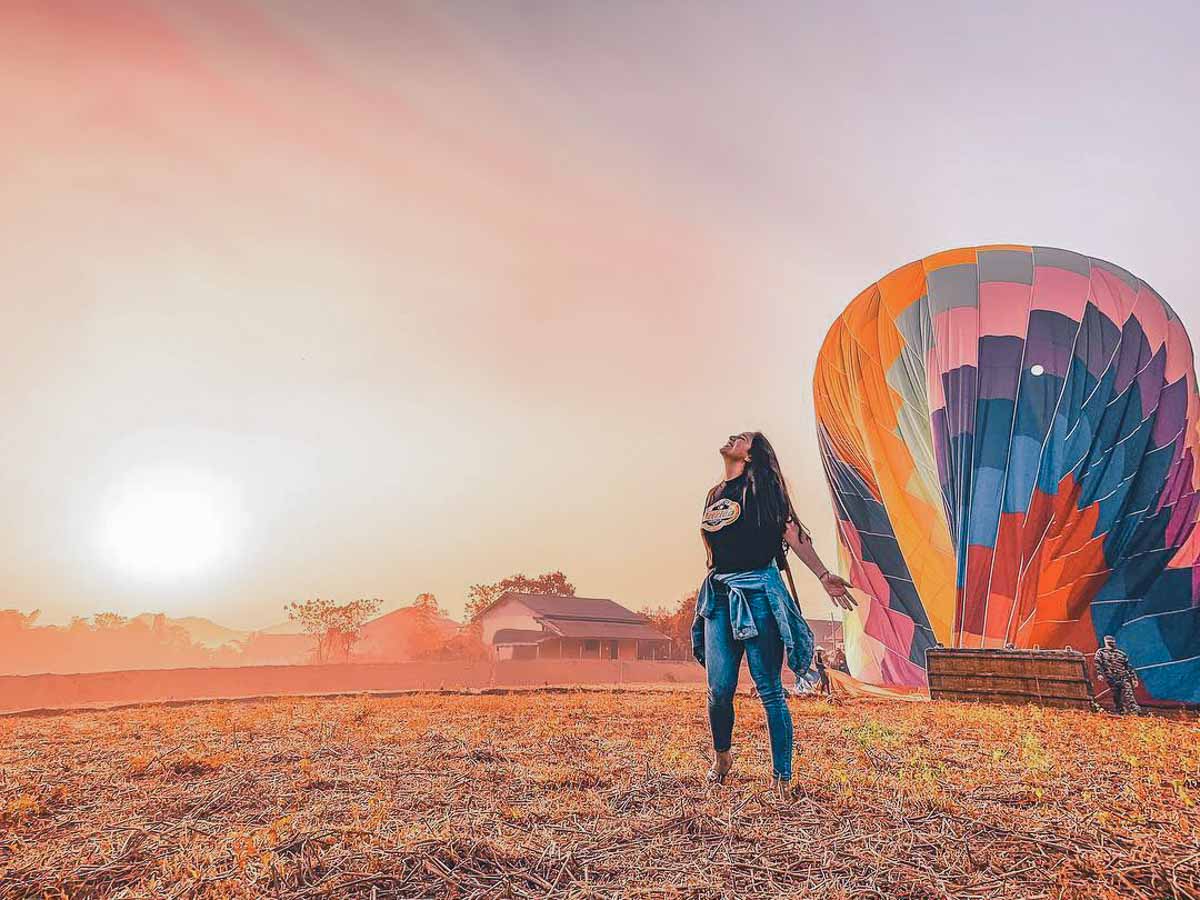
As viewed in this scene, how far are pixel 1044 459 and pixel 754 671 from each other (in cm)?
1065

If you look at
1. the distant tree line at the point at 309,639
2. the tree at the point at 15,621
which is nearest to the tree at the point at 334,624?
the distant tree line at the point at 309,639

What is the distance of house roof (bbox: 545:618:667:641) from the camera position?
167ft

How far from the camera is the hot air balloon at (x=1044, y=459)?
12.2 metres

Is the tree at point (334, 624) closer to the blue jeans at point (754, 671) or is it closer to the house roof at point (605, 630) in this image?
the house roof at point (605, 630)

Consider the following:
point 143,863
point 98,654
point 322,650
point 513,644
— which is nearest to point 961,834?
point 143,863

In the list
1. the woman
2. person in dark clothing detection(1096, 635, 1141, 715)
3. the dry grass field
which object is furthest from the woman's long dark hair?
person in dark clothing detection(1096, 635, 1141, 715)

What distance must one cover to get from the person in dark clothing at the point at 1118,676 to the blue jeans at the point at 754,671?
8.65m

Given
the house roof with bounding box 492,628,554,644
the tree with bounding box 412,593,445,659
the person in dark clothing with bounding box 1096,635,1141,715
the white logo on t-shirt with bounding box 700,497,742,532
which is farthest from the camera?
the tree with bounding box 412,593,445,659

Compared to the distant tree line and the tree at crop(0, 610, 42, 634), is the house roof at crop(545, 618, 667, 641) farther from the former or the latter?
the tree at crop(0, 610, 42, 634)

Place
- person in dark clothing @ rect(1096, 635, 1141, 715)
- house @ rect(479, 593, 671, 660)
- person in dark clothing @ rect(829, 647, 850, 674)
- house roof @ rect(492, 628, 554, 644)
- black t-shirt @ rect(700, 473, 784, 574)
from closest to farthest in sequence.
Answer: black t-shirt @ rect(700, 473, 784, 574), person in dark clothing @ rect(1096, 635, 1141, 715), person in dark clothing @ rect(829, 647, 850, 674), house @ rect(479, 593, 671, 660), house roof @ rect(492, 628, 554, 644)

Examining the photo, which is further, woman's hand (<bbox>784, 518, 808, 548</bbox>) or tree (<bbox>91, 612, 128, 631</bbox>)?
tree (<bbox>91, 612, 128, 631</bbox>)

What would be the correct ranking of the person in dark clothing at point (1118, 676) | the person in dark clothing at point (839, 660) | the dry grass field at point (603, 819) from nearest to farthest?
the dry grass field at point (603, 819), the person in dark clothing at point (1118, 676), the person in dark clothing at point (839, 660)

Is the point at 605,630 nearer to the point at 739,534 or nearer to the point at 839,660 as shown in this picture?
the point at 839,660

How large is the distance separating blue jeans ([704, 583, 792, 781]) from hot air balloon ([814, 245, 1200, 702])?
10.0 m
